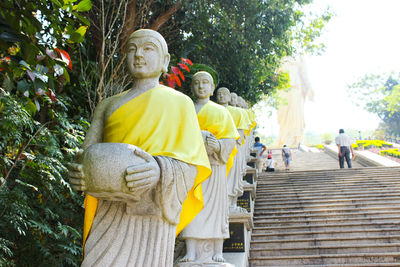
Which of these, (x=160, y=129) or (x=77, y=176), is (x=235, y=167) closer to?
(x=160, y=129)

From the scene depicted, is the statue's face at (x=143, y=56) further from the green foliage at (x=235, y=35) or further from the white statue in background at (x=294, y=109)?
the white statue in background at (x=294, y=109)

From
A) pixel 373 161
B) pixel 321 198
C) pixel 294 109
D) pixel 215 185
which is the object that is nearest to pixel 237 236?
pixel 215 185

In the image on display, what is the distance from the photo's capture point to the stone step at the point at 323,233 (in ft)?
21.5

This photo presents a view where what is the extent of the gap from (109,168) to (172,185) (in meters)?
0.40

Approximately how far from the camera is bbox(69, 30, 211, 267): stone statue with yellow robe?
2119mm

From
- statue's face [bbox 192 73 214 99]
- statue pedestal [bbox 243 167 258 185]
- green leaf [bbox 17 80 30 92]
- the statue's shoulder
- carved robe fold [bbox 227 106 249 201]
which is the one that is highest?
statue's face [bbox 192 73 214 99]

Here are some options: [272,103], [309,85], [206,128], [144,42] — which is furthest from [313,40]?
[309,85]

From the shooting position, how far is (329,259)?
5.83m

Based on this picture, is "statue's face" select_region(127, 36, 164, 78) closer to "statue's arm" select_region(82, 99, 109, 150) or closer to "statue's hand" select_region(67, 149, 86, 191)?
"statue's arm" select_region(82, 99, 109, 150)

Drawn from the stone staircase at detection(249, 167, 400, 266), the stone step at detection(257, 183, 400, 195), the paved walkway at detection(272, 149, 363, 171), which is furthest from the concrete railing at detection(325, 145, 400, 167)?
the stone step at detection(257, 183, 400, 195)

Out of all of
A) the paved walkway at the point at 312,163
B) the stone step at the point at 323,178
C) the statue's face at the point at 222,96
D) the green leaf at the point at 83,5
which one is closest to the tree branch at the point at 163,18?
the statue's face at the point at 222,96

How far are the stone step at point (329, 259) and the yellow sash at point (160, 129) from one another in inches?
146

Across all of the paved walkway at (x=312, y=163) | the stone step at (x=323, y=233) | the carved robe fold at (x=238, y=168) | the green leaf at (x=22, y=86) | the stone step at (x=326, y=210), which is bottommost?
the stone step at (x=323, y=233)

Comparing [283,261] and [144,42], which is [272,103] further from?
[144,42]
